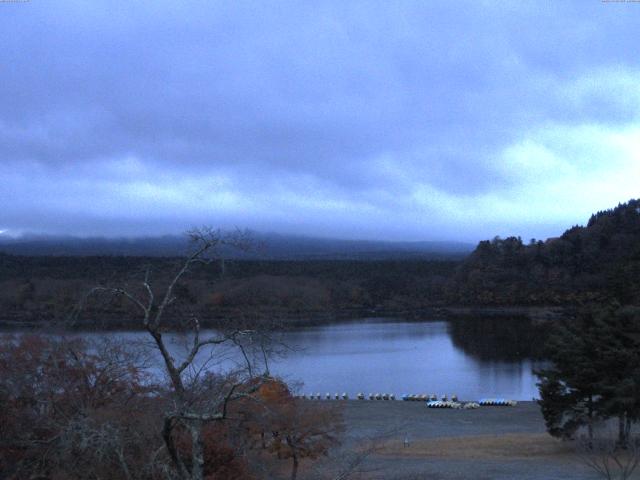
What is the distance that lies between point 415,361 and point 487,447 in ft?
76.9

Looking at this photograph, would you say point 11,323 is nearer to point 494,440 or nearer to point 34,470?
point 494,440

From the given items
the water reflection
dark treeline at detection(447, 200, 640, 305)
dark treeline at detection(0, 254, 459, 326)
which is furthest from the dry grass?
dark treeline at detection(447, 200, 640, 305)

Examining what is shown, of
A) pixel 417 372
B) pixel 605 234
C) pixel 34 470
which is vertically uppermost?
pixel 605 234

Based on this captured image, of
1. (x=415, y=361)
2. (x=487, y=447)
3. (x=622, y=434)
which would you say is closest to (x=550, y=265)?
(x=415, y=361)

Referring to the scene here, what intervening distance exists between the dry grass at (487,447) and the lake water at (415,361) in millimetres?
4948

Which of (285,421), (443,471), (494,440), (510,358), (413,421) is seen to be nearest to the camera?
(285,421)

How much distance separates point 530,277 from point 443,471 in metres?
69.1

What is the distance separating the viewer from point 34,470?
8.96 meters

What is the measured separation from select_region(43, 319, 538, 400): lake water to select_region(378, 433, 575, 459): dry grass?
495 centimetres

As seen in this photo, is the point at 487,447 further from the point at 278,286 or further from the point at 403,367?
the point at 278,286

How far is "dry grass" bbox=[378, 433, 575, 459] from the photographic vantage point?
1695cm

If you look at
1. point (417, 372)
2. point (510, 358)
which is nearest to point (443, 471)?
point (417, 372)

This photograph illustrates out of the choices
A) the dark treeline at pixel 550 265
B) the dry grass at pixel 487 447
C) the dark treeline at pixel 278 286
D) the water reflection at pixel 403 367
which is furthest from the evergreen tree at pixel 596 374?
the dark treeline at pixel 550 265

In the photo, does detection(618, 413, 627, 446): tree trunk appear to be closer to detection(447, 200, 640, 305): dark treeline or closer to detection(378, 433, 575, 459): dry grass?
detection(378, 433, 575, 459): dry grass
